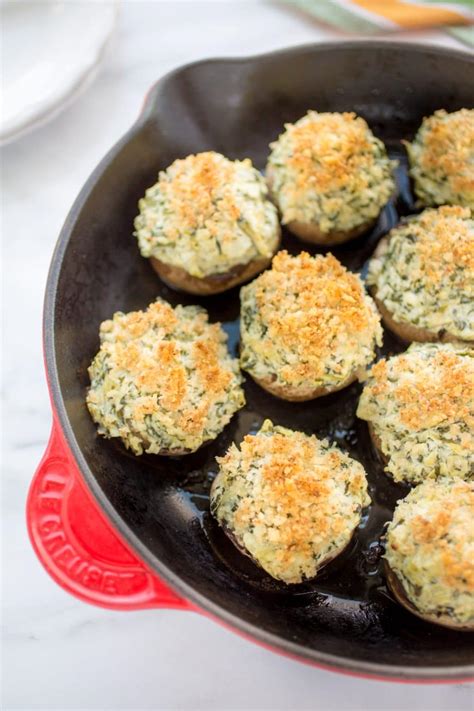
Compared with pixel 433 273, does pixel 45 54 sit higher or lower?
higher

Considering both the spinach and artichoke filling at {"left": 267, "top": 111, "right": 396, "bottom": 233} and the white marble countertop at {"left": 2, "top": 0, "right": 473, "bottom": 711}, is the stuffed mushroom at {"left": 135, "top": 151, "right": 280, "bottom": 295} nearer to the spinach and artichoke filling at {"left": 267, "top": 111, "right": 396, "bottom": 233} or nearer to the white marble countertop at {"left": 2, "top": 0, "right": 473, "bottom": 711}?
the spinach and artichoke filling at {"left": 267, "top": 111, "right": 396, "bottom": 233}

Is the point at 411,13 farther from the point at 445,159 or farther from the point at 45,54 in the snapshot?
the point at 45,54

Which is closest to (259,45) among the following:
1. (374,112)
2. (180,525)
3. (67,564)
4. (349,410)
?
(374,112)

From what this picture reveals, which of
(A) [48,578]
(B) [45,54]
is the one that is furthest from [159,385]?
(B) [45,54]

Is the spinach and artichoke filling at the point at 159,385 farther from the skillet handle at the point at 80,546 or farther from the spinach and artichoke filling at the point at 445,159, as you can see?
the spinach and artichoke filling at the point at 445,159

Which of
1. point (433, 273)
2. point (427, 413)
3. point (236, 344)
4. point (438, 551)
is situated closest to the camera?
point (438, 551)

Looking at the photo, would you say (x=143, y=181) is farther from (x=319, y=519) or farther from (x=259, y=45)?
(x=319, y=519)

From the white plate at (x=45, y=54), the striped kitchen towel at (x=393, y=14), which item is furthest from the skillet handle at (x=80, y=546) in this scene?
the striped kitchen towel at (x=393, y=14)
